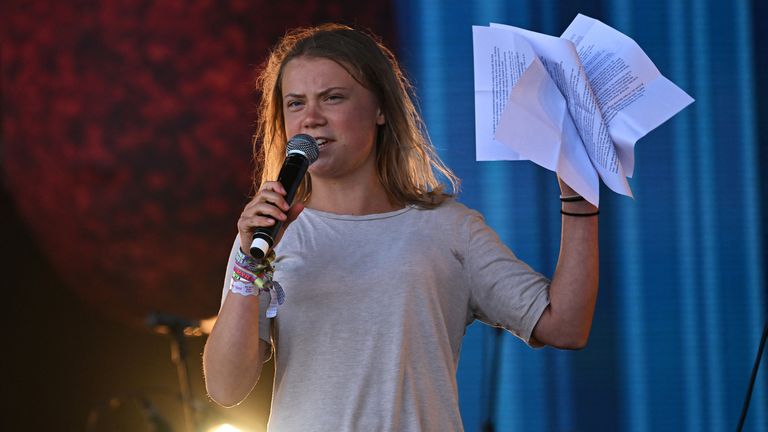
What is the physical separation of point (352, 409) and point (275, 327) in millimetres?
194

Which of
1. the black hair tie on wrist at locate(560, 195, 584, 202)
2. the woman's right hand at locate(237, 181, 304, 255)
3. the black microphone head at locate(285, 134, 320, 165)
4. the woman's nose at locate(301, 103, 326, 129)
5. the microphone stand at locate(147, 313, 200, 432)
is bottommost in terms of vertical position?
the microphone stand at locate(147, 313, 200, 432)

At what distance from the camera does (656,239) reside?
2842 mm

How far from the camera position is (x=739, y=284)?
282 centimetres

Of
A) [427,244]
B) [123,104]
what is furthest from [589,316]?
[123,104]

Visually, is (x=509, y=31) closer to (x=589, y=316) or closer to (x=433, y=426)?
(x=589, y=316)

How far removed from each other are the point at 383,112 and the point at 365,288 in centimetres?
37

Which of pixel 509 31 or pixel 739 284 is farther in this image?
→ pixel 739 284

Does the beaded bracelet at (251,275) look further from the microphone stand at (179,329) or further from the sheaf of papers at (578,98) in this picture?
the microphone stand at (179,329)

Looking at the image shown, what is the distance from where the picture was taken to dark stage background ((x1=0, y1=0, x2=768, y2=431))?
111 inches

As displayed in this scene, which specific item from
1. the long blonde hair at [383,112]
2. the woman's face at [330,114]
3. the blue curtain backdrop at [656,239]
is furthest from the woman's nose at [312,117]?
the blue curtain backdrop at [656,239]

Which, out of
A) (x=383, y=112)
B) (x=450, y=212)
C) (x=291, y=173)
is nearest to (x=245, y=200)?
(x=383, y=112)

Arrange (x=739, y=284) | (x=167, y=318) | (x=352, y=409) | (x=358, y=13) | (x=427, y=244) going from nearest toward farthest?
(x=352, y=409) → (x=427, y=244) → (x=167, y=318) → (x=739, y=284) → (x=358, y=13)

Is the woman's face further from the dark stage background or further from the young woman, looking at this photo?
the dark stage background

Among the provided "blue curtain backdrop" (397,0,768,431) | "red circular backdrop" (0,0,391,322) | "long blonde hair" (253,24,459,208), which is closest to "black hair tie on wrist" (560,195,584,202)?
"long blonde hair" (253,24,459,208)
